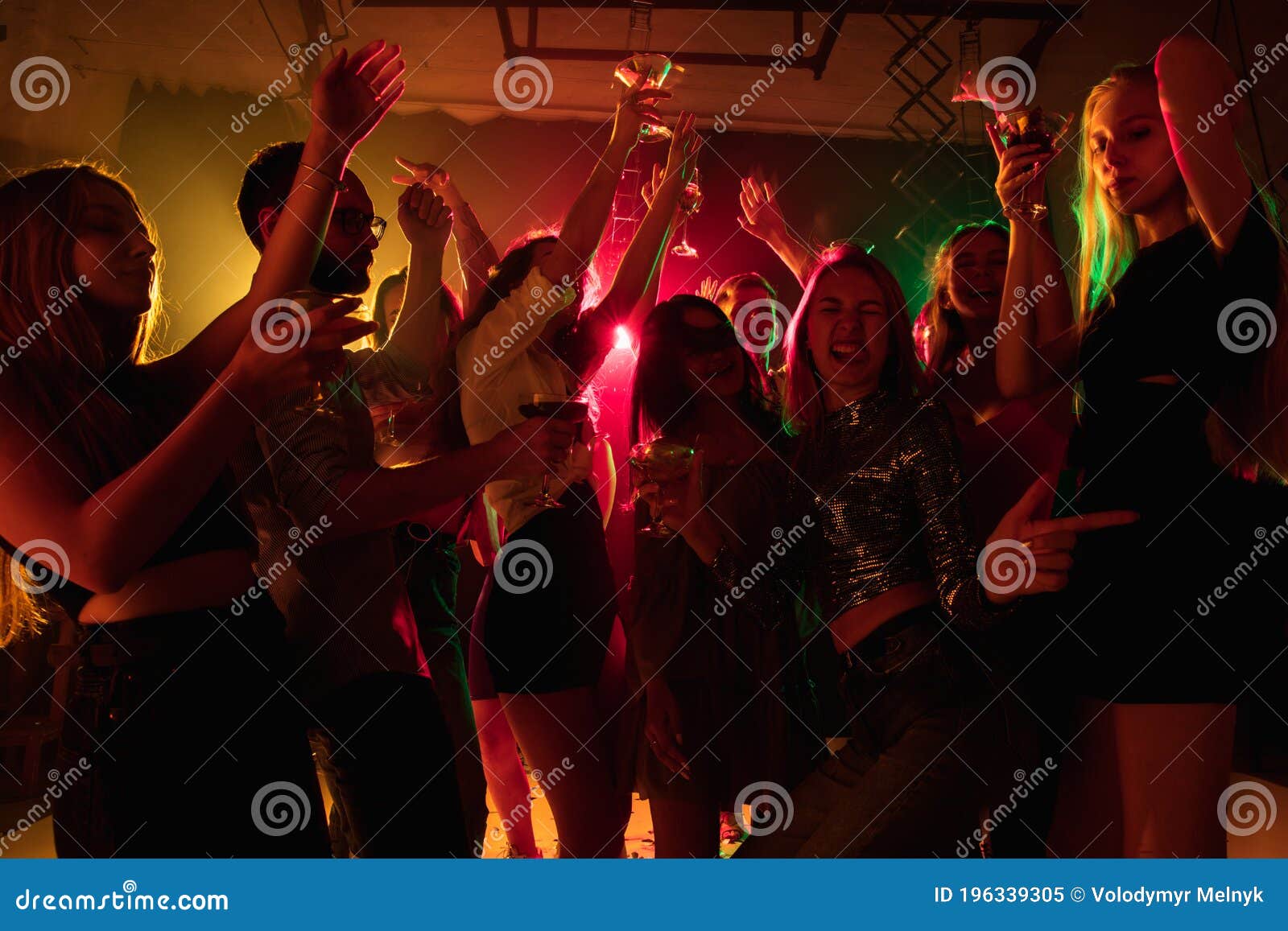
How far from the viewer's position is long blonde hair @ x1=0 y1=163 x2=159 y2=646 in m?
1.21

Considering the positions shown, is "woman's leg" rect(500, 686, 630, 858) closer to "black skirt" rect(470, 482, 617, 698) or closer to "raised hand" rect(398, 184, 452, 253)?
"black skirt" rect(470, 482, 617, 698)

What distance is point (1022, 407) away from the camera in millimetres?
2260

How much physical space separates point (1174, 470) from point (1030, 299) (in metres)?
0.61

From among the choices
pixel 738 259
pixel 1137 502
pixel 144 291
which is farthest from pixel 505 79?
pixel 1137 502

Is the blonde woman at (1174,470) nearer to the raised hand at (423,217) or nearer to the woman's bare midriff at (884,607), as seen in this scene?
the woman's bare midriff at (884,607)

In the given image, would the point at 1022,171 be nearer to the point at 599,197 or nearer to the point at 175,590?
the point at 599,197

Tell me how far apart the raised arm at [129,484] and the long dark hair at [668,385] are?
1.27 metres

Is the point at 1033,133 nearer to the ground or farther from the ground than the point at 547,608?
farther from the ground

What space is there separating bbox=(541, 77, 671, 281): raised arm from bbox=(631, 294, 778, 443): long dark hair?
0.86ft

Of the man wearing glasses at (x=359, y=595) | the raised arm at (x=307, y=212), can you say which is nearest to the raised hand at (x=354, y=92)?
the raised arm at (x=307, y=212)

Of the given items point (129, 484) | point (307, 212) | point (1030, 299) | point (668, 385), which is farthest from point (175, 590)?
point (1030, 299)

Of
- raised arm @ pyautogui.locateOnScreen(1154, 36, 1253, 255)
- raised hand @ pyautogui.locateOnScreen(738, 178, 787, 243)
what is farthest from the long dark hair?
raised arm @ pyautogui.locateOnScreen(1154, 36, 1253, 255)

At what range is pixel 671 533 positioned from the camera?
2.09 meters
